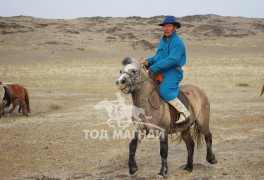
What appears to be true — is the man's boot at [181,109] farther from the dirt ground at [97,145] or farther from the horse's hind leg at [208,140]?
the dirt ground at [97,145]

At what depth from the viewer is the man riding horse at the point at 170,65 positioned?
6.55 m

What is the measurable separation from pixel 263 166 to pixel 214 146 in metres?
2.31

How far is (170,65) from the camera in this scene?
21.4 feet

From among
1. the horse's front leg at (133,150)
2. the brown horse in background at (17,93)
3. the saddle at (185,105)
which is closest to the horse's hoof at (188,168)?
the saddle at (185,105)

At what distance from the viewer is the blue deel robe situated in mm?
6523

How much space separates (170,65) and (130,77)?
724 mm

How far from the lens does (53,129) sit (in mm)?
12078

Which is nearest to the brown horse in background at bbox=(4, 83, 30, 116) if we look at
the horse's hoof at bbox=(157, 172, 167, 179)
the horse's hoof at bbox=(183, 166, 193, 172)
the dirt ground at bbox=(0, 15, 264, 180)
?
the dirt ground at bbox=(0, 15, 264, 180)

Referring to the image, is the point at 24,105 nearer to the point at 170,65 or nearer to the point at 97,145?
the point at 97,145

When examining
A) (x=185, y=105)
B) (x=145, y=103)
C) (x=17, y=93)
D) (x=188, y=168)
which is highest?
(x=145, y=103)

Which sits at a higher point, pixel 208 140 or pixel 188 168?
pixel 208 140

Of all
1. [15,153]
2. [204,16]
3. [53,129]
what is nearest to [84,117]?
[53,129]

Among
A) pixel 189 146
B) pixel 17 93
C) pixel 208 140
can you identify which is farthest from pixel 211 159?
pixel 17 93

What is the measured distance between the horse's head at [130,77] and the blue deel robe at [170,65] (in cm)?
30
